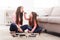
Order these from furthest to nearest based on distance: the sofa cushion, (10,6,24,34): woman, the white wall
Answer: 1. the sofa cushion
2. the white wall
3. (10,6,24,34): woman

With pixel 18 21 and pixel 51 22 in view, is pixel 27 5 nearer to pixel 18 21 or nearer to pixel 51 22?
pixel 18 21

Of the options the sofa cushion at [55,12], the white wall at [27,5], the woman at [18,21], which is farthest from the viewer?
the sofa cushion at [55,12]

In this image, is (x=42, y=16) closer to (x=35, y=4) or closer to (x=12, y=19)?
(x=35, y=4)

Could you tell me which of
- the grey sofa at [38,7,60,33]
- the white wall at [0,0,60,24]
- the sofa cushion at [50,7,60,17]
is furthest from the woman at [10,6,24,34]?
the sofa cushion at [50,7,60,17]

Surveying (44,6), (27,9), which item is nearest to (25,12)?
(27,9)

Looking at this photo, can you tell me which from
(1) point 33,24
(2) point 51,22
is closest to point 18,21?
(1) point 33,24

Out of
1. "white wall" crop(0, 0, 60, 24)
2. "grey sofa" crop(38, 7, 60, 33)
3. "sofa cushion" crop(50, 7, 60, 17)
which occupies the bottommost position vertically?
"grey sofa" crop(38, 7, 60, 33)

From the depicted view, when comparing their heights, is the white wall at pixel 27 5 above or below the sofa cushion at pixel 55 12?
above

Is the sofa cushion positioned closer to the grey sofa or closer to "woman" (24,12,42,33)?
the grey sofa

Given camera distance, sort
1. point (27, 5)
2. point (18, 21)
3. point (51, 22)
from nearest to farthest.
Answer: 1. point (18, 21)
2. point (27, 5)
3. point (51, 22)

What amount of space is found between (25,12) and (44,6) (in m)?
0.38

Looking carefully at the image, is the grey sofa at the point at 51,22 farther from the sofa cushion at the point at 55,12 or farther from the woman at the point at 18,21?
the woman at the point at 18,21

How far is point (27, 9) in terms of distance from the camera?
1.44 meters

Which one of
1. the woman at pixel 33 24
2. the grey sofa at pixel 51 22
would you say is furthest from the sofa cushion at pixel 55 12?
the woman at pixel 33 24
